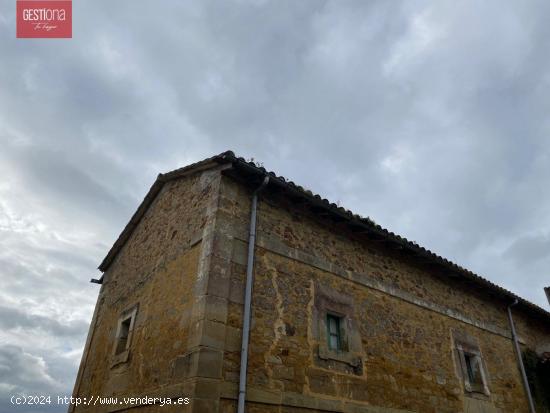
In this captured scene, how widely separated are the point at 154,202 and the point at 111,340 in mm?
3113

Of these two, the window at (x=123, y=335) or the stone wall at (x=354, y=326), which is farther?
the window at (x=123, y=335)

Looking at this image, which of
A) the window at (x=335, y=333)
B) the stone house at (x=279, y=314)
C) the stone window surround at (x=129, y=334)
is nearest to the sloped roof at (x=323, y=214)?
the stone house at (x=279, y=314)

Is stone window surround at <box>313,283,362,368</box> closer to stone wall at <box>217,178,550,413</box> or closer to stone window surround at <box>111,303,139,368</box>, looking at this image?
stone wall at <box>217,178,550,413</box>

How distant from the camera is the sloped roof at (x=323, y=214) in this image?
269 inches

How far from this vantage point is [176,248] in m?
7.37

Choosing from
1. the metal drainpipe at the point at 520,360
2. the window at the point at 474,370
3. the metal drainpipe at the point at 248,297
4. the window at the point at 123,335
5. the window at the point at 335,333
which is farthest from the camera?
the metal drainpipe at the point at 520,360

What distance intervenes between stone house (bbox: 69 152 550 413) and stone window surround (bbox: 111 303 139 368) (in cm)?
4

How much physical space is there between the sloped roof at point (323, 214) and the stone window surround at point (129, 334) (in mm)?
A: 2560

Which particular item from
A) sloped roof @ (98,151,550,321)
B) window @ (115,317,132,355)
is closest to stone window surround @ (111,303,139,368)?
window @ (115,317,132,355)

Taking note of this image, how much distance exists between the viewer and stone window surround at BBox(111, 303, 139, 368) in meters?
7.53

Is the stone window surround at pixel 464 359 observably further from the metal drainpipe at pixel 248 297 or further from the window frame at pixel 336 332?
the metal drainpipe at pixel 248 297

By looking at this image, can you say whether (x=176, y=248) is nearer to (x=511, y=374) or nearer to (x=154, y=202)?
(x=154, y=202)

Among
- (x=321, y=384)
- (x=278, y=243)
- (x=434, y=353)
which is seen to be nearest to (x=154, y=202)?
(x=278, y=243)

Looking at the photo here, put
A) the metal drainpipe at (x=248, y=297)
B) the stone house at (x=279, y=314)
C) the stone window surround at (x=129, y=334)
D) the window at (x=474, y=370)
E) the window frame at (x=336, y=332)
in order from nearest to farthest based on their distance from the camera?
the metal drainpipe at (x=248, y=297) → the stone house at (x=279, y=314) → the window frame at (x=336, y=332) → the stone window surround at (x=129, y=334) → the window at (x=474, y=370)
